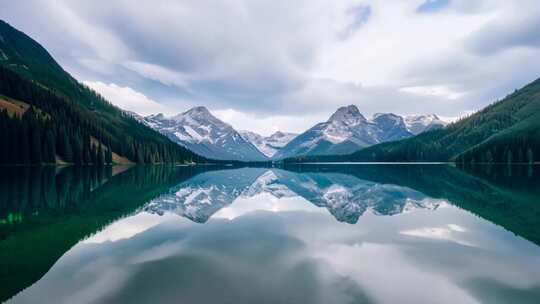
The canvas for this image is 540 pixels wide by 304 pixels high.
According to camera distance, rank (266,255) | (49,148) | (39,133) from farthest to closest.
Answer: (49,148), (39,133), (266,255)

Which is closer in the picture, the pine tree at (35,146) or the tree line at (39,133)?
the tree line at (39,133)

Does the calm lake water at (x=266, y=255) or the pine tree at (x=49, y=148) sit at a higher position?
the pine tree at (x=49, y=148)

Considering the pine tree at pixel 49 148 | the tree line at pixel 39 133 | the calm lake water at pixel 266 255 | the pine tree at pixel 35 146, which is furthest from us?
the pine tree at pixel 49 148

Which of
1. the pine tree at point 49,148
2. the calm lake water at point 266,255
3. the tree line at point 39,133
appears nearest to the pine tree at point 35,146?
the tree line at point 39,133

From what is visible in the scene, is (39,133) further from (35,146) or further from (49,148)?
(49,148)

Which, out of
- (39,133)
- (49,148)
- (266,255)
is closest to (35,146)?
(39,133)

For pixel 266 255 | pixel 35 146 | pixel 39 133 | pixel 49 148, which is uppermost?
pixel 39 133

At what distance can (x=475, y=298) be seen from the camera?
12.5 meters

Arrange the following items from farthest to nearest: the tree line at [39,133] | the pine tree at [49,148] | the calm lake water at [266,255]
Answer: the pine tree at [49,148], the tree line at [39,133], the calm lake water at [266,255]

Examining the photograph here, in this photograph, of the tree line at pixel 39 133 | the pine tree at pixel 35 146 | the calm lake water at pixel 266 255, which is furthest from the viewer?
the pine tree at pixel 35 146

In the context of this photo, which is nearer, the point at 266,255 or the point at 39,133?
the point at 266,255

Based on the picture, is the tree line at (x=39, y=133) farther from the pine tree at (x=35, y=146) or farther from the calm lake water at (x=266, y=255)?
the calm lake water at (x=266, y=255)

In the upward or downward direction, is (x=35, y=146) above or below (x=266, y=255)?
above

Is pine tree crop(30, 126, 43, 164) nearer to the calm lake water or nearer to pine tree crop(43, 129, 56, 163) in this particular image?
pine tree crop(43, 129, 56, 163)
